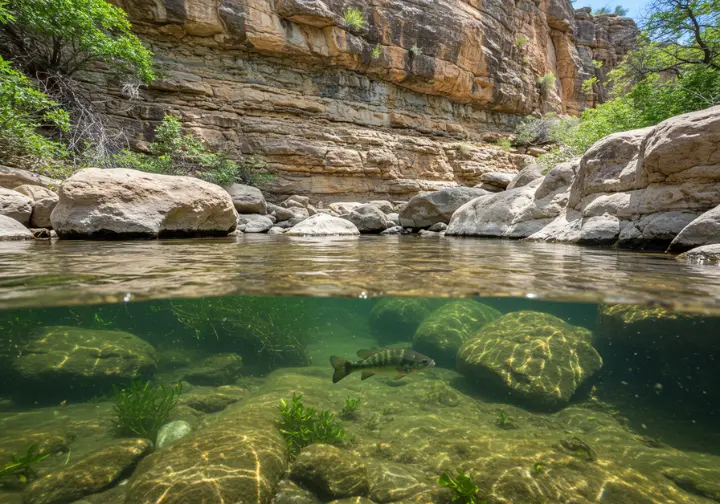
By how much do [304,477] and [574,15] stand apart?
48.8 metres

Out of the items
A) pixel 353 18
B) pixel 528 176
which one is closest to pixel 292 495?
pixel 528 176

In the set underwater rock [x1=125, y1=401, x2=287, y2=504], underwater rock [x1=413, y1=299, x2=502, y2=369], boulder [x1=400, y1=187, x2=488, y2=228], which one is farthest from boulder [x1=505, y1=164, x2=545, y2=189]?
underwater rock [x1=125, y1=401, x2=287, y2=504]

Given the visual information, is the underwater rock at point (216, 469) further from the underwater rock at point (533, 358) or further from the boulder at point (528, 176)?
the boulder at point (528, 176)

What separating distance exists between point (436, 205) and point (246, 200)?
8757mm

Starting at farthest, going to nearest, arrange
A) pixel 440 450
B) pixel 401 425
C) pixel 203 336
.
Result: pixel 203 336
pixel 401 425
pixel 440 450

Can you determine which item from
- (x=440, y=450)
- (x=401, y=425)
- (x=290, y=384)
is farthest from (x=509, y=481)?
(x=290, y=384)

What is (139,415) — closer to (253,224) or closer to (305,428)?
(305,428)

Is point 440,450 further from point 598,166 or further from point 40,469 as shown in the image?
point 598,166

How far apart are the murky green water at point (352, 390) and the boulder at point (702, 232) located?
1.12m

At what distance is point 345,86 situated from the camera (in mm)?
23844

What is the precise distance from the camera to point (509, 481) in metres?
3.01

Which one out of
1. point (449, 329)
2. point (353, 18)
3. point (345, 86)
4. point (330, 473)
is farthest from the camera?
point (345, 86)

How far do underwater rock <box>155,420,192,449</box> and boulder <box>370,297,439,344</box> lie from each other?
5.94m

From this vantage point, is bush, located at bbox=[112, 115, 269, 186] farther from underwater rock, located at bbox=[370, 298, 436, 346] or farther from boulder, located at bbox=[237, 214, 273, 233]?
underwater rock, located at bbox=[370, 298, 436, 346]
